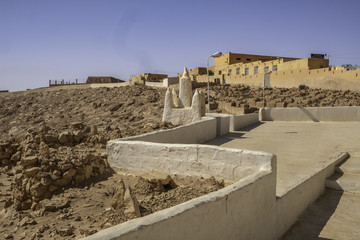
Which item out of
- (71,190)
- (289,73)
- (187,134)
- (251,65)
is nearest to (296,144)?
(187,134)

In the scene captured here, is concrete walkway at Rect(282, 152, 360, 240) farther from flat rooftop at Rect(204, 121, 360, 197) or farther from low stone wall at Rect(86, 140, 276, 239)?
low stone wall at Rect(86, 140, 276, 239)

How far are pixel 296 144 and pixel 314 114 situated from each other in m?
6.49

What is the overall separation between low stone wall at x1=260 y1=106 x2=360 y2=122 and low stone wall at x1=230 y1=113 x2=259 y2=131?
3.27ft

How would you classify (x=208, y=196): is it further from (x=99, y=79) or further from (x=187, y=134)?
(x=99, y=79)

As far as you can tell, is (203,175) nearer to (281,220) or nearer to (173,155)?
(173,155)

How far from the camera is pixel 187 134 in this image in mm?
8805

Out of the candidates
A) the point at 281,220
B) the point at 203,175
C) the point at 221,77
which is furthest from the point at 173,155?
the point at 221,77

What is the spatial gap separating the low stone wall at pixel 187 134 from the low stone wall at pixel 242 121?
76.2 inches

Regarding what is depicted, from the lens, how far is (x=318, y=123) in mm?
13906

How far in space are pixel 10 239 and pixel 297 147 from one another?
708cm

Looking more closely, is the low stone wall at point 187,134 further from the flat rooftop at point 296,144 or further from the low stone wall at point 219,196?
the flat rooftop at point 296,144

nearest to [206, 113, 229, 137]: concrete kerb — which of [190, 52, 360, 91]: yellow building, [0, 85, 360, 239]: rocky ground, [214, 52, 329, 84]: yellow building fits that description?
[0, 85, 360, 239]: rocky ground

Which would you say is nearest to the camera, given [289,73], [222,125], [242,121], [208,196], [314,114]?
[208,196]

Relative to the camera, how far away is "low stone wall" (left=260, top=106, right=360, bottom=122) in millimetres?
13977
